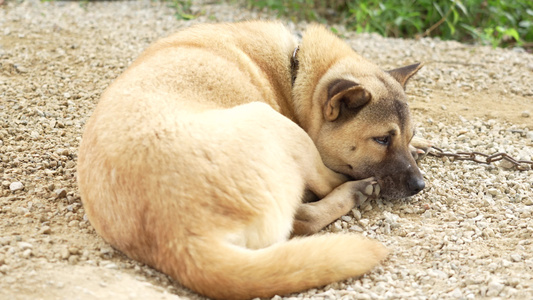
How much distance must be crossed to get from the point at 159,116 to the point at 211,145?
1.32 ft

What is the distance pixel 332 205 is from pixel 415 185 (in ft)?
2.32

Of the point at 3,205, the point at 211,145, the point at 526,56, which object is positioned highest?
the point at 211,145

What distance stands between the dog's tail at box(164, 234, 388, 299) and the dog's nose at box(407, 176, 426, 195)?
1257 millimetres

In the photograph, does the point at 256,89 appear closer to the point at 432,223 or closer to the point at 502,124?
the point at 432,223

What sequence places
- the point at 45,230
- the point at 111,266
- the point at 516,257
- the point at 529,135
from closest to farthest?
the point at 111,266 → the point at 516,257 → the point at 45,230 → the point at 529,135

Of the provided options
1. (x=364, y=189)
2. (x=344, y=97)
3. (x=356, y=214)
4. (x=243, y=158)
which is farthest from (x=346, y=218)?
(x=243, y=158)

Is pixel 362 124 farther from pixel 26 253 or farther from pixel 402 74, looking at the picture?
pixel 26 253

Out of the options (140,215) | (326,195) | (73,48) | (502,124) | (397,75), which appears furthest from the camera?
(73,48)

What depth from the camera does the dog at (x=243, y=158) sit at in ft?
10.2

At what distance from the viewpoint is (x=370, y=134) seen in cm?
437

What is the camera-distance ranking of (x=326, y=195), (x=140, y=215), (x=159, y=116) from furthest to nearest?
1. (x=326, y=195)
2. (x=159, y=116)
3. (x=140, y=215)

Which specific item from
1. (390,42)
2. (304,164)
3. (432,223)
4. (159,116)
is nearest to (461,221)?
(432,223)

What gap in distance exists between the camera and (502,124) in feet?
19.2

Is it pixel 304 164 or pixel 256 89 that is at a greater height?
pixel 256 89
